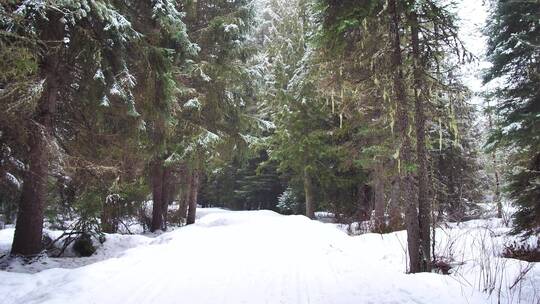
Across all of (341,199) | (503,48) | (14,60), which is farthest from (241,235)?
(341,199)

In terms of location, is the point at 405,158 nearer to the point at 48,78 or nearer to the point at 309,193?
the point at 48,78

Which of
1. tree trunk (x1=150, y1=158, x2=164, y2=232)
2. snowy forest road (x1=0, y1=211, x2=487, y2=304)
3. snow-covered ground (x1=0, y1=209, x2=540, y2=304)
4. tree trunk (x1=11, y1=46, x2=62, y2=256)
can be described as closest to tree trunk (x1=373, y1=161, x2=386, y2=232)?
snow-covered ground (x1=0, y1=209, x2=540, y2=304)

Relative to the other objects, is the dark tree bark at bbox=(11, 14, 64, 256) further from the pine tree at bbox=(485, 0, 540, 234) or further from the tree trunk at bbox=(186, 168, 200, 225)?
the pine tree at bbox=(485, 0, 540, 234)

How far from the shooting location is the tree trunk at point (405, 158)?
6.39 meters

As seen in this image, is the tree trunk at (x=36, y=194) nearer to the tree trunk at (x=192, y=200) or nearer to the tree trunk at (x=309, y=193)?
the tree trunk at (x=192, y=200)

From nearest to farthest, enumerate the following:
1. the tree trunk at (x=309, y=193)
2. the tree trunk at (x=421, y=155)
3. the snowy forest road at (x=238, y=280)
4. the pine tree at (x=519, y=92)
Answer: the snowy forest road at (x=238, y=280) → the tree trunk at (x=421, y=155) → the pine tree at (x=519, y=92) → the tree trunk at (x=309, y=193)

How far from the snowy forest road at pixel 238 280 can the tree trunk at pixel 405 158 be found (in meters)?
0.56

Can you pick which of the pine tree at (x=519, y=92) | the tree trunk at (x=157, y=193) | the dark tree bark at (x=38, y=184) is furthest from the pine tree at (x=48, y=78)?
the pine tree at (x=519, y=92)

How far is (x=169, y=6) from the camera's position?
8.62m

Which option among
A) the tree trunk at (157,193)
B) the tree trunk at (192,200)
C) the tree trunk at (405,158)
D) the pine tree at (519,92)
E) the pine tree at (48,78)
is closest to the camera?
the tree trunk at (405,158)

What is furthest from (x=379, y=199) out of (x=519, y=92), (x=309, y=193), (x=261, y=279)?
(x=261, y=279)

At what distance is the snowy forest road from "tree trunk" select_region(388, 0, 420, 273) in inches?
22.1

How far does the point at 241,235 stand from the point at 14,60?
651cm

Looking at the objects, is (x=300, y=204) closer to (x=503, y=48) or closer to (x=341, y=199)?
(x=341, y=199)
